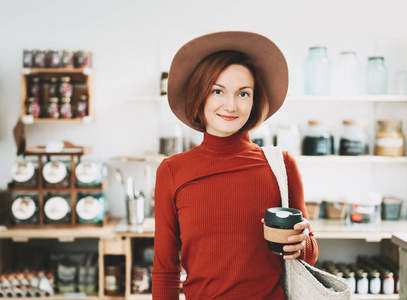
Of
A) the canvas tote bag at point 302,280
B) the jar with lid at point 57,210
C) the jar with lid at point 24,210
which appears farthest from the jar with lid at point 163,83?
the canvas tote bag at point 302,280

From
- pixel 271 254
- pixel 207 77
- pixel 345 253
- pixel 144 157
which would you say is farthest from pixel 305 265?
pixel 345 253

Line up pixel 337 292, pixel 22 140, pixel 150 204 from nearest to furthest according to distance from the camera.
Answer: pixel 337 292
pixel 22 140
pixel 150 204

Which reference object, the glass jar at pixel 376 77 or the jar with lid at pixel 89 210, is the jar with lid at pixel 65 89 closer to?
the jar with lid at pixel 89 210

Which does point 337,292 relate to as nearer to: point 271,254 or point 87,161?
point 271,254

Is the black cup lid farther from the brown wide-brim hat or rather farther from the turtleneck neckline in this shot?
the brown wide-brim hat

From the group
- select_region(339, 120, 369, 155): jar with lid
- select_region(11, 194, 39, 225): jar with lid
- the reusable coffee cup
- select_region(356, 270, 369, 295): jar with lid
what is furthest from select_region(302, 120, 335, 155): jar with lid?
select_region(11, 194, 39, 225): jar with lid

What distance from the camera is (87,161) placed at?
247cm

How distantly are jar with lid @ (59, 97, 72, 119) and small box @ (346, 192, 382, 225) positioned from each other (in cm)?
197

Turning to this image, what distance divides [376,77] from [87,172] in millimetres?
2047

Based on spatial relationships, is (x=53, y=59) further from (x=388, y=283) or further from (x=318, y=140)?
(x=388, y=283)

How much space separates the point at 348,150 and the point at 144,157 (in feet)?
4.52

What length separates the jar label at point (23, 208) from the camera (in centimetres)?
245

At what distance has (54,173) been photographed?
2.44 metres

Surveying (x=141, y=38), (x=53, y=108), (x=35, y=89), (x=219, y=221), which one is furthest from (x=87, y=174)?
Result: (x=219, y=221)
